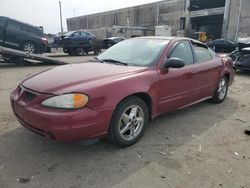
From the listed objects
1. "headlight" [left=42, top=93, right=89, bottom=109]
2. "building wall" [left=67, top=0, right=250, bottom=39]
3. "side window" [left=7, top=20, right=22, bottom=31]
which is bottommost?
"headlight" [left=42, top=93, right=89, bottom=109]

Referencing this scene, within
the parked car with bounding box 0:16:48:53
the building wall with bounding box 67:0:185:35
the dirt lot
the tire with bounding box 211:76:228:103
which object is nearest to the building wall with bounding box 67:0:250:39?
the building wall with bounding box 67:0:185:35

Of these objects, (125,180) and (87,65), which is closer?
(125,180)

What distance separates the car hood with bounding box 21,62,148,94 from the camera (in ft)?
9.99

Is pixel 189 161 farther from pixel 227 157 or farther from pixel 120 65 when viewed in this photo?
pixel 120 65

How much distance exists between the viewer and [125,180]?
9.05ft

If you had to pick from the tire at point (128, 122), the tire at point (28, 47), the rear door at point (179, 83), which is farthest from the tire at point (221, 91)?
the tire at point (28, 47)

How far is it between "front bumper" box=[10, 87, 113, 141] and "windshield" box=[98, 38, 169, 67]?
1.22 m

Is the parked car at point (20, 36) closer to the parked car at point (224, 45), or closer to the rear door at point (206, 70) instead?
the rear door at point (206, 70)

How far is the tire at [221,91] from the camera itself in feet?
18.2

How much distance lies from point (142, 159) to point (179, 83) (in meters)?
1.55

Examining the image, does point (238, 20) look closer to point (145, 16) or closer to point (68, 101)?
point (145, 16)

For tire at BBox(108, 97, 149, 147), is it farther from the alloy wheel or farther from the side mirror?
the side mirror

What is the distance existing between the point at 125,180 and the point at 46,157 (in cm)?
109

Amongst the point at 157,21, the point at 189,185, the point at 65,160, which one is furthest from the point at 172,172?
the point at 157,21
